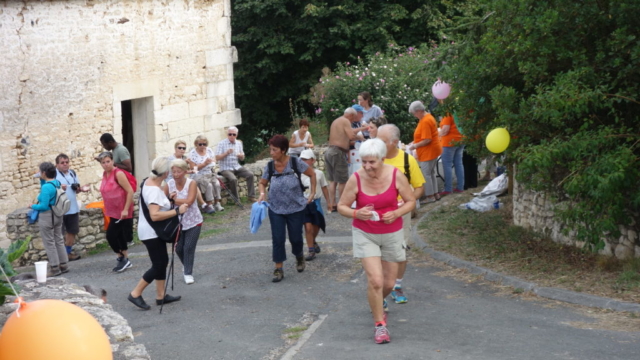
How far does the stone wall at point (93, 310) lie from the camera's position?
5402 millimetres

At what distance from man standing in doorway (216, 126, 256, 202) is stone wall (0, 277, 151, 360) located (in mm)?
8393

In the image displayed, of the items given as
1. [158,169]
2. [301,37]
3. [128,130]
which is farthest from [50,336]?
[301,37]

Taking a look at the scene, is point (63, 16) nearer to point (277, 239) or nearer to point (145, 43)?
point (145, 43)

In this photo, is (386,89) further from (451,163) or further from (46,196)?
(46,196)

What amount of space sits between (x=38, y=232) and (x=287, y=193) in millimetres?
5101

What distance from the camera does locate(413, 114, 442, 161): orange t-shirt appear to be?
13227 mm

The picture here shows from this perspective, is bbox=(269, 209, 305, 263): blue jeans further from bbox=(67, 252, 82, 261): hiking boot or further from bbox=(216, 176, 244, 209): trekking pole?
bbox=(216, 176, 244, 209): trekking pole

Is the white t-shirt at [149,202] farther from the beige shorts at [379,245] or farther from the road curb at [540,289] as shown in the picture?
the road curb at [540,289]

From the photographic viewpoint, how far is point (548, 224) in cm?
1009

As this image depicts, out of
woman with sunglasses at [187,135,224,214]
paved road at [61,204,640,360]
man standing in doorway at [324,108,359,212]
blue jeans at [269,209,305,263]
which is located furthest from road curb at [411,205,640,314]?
woman with sunglasses at [187,135,224,214]

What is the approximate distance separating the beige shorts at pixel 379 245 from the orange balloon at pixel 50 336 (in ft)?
10.1

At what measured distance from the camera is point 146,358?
530cm

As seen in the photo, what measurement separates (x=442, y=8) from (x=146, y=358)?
66.5 feet

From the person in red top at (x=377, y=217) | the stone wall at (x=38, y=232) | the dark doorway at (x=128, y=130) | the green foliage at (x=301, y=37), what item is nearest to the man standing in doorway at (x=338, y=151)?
the stone wall at (x=38, y=232)
